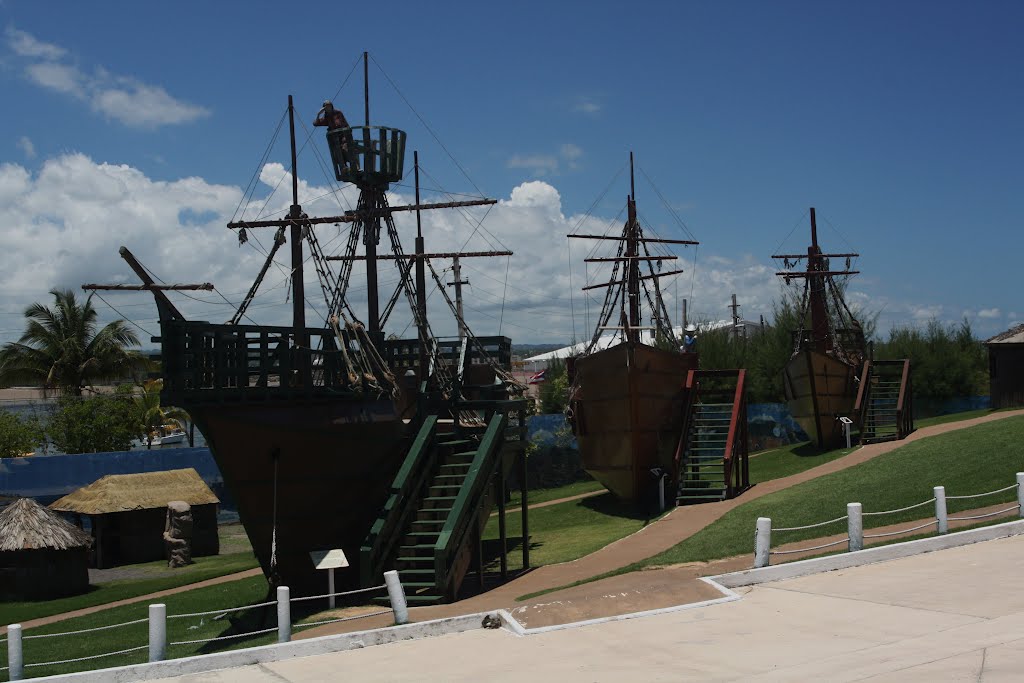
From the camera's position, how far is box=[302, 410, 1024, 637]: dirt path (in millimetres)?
11883

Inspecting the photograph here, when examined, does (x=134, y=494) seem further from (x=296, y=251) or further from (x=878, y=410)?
(x=878, y=410)

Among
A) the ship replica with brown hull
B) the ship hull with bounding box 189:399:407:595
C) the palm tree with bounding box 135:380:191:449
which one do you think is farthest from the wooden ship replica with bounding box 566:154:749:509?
the palm tree with bounding box 135:380:191:449

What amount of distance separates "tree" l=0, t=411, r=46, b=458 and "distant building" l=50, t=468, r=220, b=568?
7.55 meters

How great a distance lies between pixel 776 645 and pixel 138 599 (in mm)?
16619

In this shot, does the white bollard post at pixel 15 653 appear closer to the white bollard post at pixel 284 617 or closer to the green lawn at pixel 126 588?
the white bollard post at pixel 284 617

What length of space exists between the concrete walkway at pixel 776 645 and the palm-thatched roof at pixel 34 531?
1495 centimetres

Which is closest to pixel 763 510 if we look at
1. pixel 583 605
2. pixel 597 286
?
pixel 583 605

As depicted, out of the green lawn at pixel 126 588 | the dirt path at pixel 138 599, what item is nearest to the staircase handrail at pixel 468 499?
the dirt path at pixel 138 599

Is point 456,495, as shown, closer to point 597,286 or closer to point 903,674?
point 903,674

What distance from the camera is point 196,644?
14836 mm

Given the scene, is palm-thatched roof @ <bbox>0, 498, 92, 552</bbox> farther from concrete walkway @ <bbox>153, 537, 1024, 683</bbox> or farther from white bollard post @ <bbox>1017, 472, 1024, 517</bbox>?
white bollard post @ <bbox>1017, 472, 1024, 517</bbox>

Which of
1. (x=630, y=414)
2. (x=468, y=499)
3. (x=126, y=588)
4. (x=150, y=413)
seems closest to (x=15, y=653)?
(x=468, y=499)

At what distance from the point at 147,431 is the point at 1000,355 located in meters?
31.9

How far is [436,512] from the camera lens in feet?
58.1
